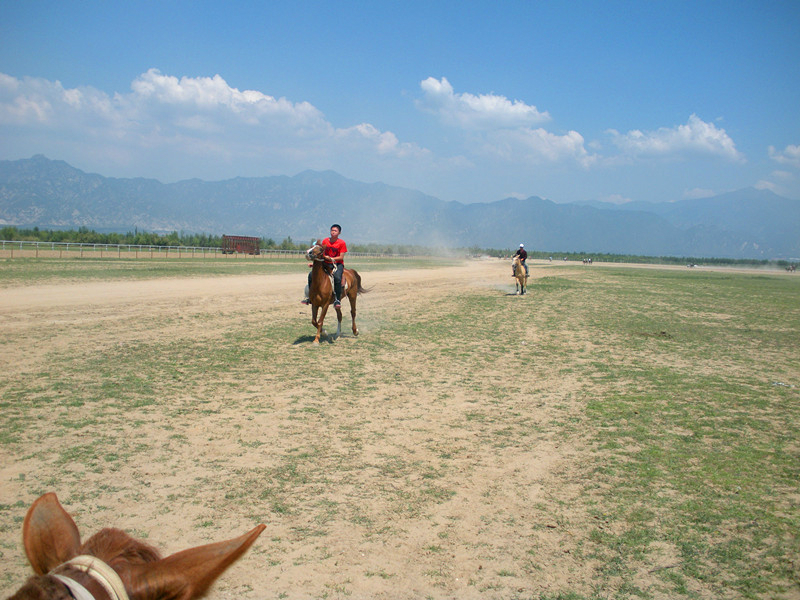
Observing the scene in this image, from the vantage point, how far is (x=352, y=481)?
4.92m

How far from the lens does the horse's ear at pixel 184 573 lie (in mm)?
1405

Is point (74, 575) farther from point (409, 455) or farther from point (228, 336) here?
point (228, 336)

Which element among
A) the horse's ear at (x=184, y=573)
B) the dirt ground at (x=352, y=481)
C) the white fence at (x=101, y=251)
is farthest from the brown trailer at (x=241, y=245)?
the horse's ear at (x=184, y=573)

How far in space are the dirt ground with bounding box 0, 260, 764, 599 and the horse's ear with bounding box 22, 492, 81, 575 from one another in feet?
6.89

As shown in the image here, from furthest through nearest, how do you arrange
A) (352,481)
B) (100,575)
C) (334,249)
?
(334,249) < (352,481) < (100,575)

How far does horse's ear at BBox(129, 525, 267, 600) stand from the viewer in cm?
141

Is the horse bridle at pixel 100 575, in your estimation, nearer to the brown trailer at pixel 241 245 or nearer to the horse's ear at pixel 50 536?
the horse's ear at pixel 50 536

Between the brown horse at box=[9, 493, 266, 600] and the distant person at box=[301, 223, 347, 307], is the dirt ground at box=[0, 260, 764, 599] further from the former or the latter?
the distant person at box=[301, 223, 347, 307]

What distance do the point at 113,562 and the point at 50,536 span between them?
236 mm

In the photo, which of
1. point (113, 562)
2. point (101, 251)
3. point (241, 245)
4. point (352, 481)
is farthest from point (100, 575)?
point (241, 245)

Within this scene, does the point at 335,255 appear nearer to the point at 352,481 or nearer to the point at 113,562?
the point at 352,481

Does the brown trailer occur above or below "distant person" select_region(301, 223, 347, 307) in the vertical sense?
above

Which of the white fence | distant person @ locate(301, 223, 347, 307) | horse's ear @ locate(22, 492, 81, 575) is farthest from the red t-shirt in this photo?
the white fence

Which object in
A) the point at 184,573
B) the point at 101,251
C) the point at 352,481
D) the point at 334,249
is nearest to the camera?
the point at 184,573
